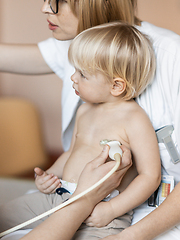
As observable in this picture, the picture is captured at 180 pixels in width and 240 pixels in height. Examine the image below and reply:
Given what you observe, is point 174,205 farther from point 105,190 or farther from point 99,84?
point 99,84

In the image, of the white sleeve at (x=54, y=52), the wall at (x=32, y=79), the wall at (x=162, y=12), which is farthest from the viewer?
the wall at (x=32, y=79)

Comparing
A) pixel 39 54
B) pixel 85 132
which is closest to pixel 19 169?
pixel 39 54

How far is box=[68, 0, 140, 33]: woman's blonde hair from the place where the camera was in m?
0.90

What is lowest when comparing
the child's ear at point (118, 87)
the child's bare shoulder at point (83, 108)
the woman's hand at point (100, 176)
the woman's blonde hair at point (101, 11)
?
the woman's hand at point (100, 176)

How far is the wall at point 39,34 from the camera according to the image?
1.73 meters

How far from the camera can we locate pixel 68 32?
0.99 metres

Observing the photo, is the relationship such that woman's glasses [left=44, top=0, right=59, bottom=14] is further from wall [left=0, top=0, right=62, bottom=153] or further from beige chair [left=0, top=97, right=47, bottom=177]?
wall [left=0, top=0, right=62, bottom=153]

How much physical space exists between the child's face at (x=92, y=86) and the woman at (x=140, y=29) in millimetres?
116

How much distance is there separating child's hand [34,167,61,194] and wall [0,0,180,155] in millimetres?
1208

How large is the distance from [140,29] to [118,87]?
0.74 ft

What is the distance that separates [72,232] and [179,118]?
41 centimetres

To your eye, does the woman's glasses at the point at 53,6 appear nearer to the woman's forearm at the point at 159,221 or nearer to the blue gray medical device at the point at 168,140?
the blue gray medical device at the point at 168,140

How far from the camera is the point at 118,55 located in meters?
0.82

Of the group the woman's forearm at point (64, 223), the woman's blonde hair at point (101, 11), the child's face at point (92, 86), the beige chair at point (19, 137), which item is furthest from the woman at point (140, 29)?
the beige chair at point (19, 137)
